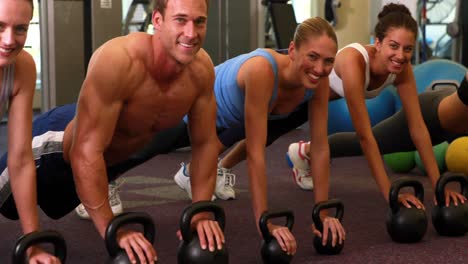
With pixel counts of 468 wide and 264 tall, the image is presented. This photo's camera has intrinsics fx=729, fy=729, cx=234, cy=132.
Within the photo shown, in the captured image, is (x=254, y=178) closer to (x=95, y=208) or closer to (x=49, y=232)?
(x=95, y=208)

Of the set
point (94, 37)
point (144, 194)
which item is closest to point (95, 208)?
point (144, 194)

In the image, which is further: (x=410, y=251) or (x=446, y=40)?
(x=446, y=40)

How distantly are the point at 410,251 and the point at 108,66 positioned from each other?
39.1 inches

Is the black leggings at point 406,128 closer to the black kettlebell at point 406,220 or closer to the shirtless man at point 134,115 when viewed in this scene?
the black kettlebell at point 406,220

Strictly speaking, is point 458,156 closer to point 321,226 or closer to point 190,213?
point 321,226

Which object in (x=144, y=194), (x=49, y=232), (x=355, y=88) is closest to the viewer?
(x=49, y=232)

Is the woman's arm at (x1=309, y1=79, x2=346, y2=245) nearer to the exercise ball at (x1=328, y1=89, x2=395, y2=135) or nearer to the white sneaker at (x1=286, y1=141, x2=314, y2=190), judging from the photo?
the white sneaker at (x1=286, y1=141, x2=314, y2=190)

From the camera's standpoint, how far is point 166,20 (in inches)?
67.9

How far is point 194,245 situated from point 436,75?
2297 mm

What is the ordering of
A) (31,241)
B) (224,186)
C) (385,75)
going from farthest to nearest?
(224,186) < (385,75) < (31,241)

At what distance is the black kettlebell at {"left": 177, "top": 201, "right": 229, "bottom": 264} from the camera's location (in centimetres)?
167

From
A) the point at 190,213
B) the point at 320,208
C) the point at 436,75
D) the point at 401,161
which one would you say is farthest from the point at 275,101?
the point at 436,75

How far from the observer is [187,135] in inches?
97.9

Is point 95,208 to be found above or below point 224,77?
below
